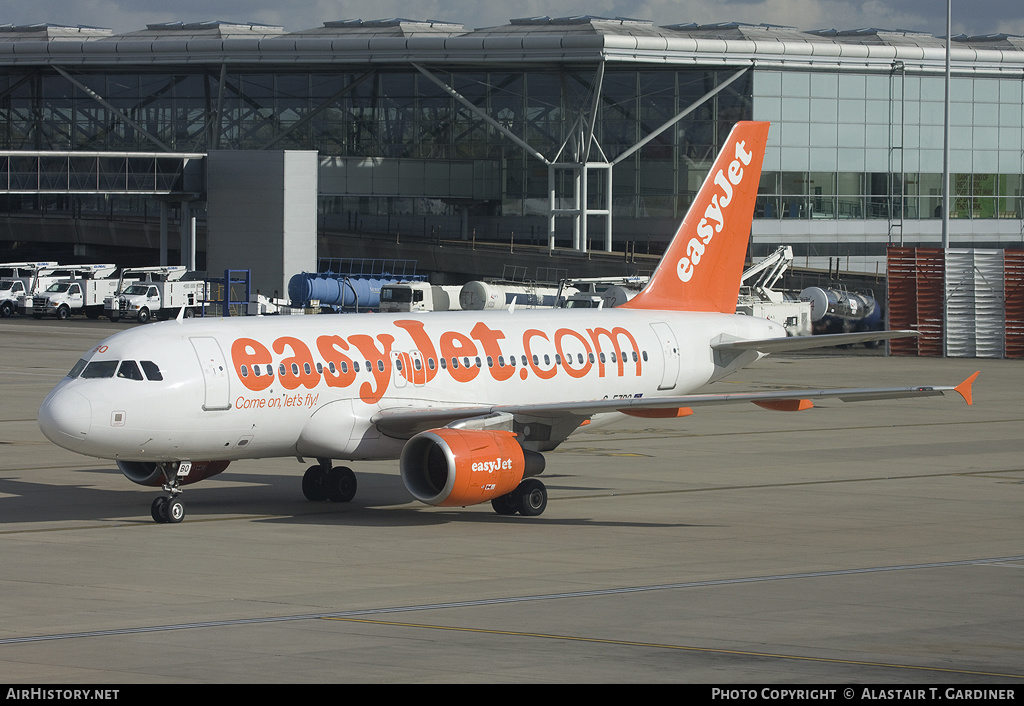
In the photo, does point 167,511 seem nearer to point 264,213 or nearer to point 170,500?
point 170,500

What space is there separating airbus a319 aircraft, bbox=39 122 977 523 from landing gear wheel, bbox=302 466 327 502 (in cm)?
3

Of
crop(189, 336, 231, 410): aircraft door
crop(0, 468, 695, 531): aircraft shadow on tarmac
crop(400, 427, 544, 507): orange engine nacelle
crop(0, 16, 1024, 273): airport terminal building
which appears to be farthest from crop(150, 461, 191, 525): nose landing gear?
crop(0, 16, 1024, 273): airport terminal building

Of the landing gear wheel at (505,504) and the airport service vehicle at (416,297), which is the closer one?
the landing gear wheel at (505,504)

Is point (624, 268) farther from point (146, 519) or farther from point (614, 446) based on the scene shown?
point (146, 519)

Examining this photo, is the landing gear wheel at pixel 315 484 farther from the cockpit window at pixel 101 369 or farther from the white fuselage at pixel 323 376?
the cockpit window at pixel 101 369

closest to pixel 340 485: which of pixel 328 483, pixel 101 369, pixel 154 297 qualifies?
pixel 328 483

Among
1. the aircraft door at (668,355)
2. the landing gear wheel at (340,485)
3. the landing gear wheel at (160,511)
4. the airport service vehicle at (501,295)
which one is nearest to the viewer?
the landing gear wheel at (160,511)

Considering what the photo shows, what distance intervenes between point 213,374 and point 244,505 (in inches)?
166

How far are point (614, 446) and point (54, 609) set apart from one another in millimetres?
23999

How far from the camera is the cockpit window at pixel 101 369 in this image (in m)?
26.7

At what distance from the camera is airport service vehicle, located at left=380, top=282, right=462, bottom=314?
3617 inches

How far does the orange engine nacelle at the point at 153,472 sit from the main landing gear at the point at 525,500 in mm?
5844

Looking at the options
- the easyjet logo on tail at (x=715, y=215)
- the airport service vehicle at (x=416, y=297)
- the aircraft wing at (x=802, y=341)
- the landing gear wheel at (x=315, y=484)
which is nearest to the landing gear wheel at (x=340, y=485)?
the landing gear wheel at (x=315, y=484)

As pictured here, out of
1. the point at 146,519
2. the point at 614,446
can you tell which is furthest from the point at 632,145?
the point at 146,519
